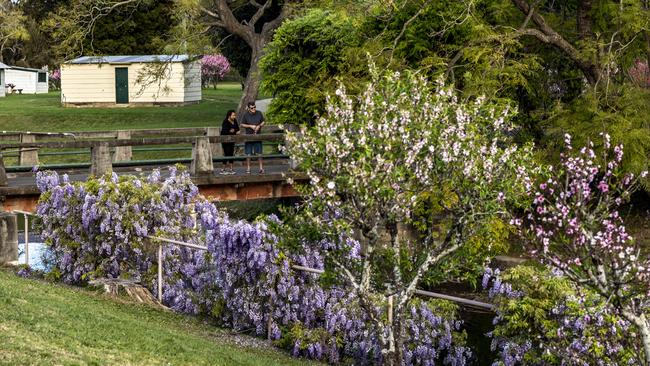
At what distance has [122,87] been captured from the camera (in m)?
65.3

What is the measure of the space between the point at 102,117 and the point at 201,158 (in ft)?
110

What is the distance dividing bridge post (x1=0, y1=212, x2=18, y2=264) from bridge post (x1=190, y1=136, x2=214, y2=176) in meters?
6.35

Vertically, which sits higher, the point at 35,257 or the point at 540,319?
the point at 540,319

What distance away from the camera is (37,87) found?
8900 centimetres

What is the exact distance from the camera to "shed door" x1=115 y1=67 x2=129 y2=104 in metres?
64.7

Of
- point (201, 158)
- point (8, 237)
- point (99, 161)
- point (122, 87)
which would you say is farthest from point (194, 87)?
point (8, 237)

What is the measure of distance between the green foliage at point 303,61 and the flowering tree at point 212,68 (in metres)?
54.5

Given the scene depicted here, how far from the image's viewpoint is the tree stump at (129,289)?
19562mm

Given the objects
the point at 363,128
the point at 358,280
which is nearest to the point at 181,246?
the point at 358,280

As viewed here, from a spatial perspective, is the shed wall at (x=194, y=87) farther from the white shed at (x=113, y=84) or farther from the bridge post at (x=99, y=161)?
the bridge post at (x=99, y=161)

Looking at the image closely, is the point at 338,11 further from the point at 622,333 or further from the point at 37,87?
the point at 37,87

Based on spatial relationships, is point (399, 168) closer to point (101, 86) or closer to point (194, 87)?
point (101, 86)

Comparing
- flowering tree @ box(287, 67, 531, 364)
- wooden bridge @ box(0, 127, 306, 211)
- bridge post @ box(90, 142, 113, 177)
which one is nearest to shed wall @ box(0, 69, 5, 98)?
wooden bridge @ box(0, 127, 306, 211)

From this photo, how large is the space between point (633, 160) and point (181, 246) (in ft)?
40.3
